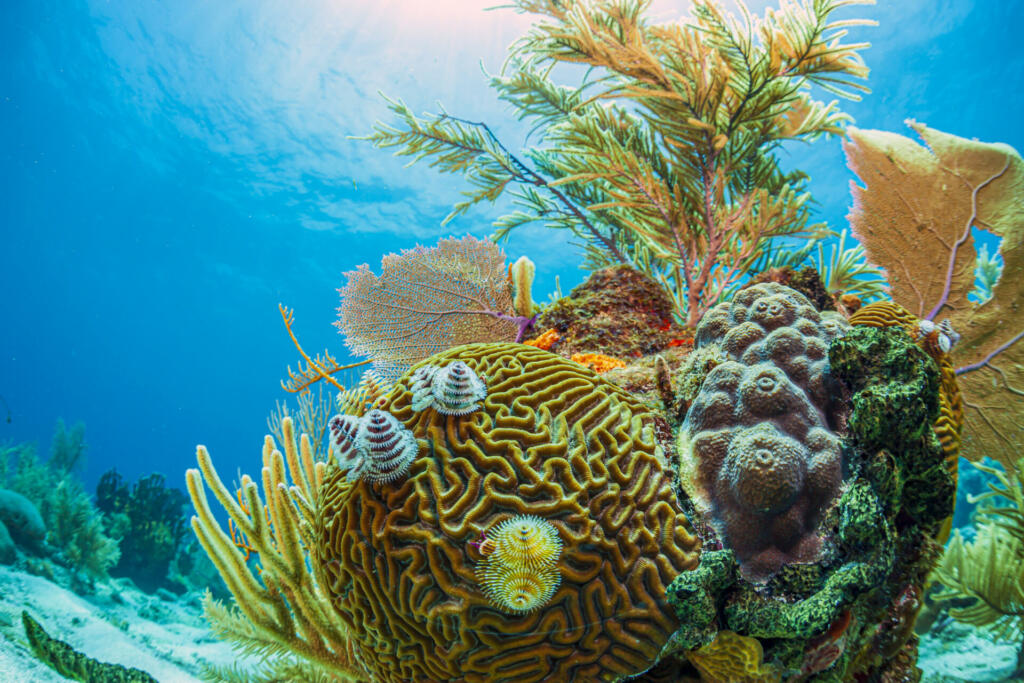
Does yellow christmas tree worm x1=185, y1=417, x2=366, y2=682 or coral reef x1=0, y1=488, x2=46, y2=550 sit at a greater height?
yellow christmas tree worm x1=185, y1=417, x2=366, y2=682

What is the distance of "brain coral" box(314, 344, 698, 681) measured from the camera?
A: 163 cm

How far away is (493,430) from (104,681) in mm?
4970

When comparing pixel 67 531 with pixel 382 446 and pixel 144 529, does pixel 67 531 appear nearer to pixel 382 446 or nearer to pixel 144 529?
pixel 144 529

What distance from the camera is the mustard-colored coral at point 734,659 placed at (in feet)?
4.93

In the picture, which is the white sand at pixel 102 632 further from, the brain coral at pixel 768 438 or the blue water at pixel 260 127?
the blue water at pixel 260 127

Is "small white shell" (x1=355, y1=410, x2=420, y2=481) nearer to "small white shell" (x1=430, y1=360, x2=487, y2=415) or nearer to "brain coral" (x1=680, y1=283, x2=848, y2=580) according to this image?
"small white shell" (x1=430, y1=360, x2=487, y2=415)

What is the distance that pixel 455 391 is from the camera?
1955 mm

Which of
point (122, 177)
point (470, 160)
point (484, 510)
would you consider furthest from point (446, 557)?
point (122, 177)

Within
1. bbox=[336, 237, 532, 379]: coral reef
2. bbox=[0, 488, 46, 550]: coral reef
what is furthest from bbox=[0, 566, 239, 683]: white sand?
bbox=[336, 237, 532, 379]: coral reef

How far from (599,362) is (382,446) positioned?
1.75m

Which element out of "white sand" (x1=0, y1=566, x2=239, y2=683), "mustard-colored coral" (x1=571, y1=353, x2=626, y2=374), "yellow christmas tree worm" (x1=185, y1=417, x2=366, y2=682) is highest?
"mustard-colored coral" (x1=571, y1=353, x2=626, y2=374)

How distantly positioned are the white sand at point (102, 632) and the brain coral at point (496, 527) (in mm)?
5596

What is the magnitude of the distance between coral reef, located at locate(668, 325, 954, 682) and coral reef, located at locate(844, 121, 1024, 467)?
76.7 inches

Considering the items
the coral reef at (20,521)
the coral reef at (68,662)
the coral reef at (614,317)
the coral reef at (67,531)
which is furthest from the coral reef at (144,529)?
the coral reef at (614,317)
